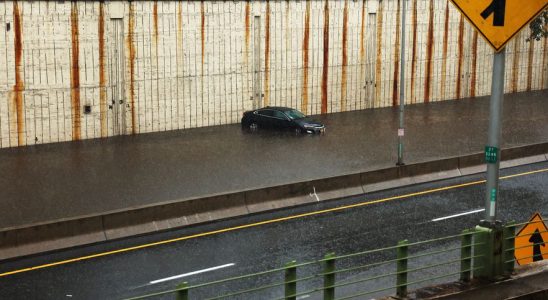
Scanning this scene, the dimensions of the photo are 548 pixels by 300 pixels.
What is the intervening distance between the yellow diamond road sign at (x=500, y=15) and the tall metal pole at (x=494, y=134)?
10.9 inches

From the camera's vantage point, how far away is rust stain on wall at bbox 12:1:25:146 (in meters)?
34.0

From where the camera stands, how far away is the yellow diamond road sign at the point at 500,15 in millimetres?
13555

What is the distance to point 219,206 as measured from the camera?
2598 centimetres

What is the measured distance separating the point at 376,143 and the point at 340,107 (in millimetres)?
9200

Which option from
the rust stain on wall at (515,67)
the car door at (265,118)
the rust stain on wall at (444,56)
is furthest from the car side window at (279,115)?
the rust stain on wall at (515,67)

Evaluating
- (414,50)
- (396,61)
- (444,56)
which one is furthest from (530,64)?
(396,61)

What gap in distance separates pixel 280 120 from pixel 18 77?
1062cm

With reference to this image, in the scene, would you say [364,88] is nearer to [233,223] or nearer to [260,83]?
[260,83]

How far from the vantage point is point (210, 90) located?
40.0 metres

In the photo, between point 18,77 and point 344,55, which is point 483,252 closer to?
point 18,77

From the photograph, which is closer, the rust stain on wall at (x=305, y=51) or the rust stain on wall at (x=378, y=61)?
the rust stain on wall at (x=305, y=51)

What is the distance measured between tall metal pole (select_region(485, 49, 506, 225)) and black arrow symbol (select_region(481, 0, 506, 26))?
0.44m

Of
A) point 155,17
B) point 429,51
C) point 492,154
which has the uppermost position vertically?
point 155,17

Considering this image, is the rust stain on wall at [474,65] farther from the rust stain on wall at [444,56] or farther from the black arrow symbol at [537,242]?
the black arrow symbol at [537,242]
